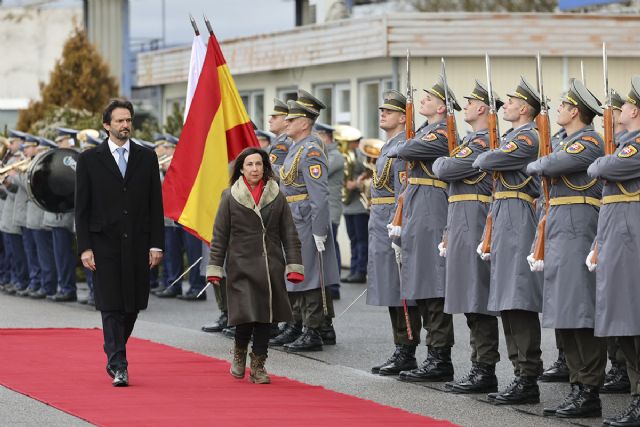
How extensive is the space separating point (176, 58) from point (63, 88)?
2963 mm

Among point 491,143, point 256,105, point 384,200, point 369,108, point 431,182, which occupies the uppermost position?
point 256,105

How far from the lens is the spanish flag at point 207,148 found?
48.0ft

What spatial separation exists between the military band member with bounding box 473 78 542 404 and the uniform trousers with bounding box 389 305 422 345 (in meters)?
1.62

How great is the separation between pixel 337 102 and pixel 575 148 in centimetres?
1539

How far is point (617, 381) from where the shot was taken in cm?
1158

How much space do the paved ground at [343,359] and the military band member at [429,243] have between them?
0.31m

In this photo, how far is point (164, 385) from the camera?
38.0 feet

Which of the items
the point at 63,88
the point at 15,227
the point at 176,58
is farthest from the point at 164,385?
the point at 176,58

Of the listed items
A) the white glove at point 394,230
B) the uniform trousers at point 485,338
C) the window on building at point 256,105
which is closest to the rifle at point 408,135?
the white glove at point 394,230

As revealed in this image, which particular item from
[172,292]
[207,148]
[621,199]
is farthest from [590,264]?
[172,292]

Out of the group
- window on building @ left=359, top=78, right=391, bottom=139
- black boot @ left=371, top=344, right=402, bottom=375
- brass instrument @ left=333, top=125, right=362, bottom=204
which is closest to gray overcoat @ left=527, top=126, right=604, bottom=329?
black boot @ left=371, top=344, right=402, bottom=375

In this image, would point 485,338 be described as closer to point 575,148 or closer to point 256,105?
point 575,148

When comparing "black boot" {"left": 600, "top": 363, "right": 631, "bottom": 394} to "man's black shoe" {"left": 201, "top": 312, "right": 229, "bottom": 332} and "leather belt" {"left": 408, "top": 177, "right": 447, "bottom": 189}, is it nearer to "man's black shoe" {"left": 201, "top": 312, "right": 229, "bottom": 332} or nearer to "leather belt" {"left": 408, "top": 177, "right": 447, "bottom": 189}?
"leather belt" {"left": 408, "top": 177, "right": 447, "bottom": 189}

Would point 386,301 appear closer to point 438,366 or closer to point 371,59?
point 438,366
